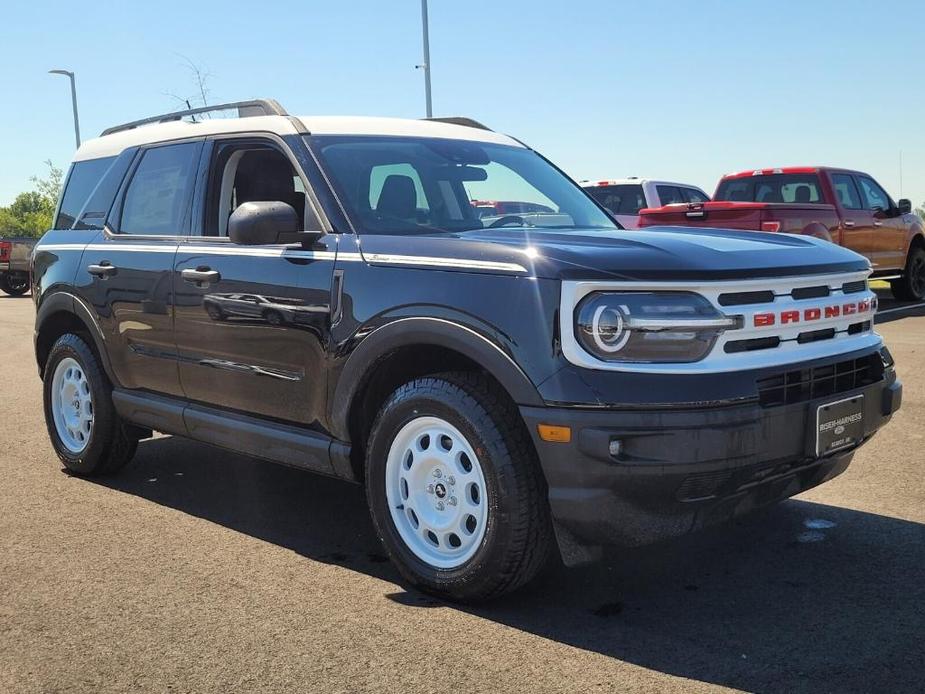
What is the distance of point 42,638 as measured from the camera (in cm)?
344

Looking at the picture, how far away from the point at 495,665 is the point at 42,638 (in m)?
1.55

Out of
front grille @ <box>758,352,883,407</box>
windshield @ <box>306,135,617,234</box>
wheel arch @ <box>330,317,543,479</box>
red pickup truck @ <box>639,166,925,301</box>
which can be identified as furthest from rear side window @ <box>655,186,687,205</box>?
wheel arch @ <box>330,317,543,479</box>

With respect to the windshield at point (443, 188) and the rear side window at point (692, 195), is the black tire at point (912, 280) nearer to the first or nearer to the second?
the rear side window at point (692, 195)

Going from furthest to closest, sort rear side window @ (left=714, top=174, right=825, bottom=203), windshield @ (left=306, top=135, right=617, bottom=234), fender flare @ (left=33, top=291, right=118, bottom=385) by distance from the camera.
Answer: rear side window @ (left=714, top=174, right=825, bottom=203) < fender flare @ (left=33, top=291, right=118, bottom=385) < windshield @ (left=306, top=135, right=617, bottom=234)

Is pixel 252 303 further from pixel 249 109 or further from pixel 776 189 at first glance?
pixel 776 189

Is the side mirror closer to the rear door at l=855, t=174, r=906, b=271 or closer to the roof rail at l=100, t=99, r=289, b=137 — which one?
the roof rail at l=100, t=99, r=289, b=137

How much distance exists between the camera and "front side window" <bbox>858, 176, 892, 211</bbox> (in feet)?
47.4

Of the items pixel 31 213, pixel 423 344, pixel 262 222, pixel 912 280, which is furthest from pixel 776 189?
pixel 31 213

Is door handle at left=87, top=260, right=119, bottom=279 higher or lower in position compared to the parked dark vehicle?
higher

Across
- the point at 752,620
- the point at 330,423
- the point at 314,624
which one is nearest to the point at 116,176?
the point at 330,423

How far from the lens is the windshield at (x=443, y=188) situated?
4.29 metres

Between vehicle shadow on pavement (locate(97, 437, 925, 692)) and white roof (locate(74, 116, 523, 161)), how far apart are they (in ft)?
6.01

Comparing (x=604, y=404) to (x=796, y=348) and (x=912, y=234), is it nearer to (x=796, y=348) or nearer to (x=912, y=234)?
(x=796, y=348)

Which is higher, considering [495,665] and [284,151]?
[284,151]
